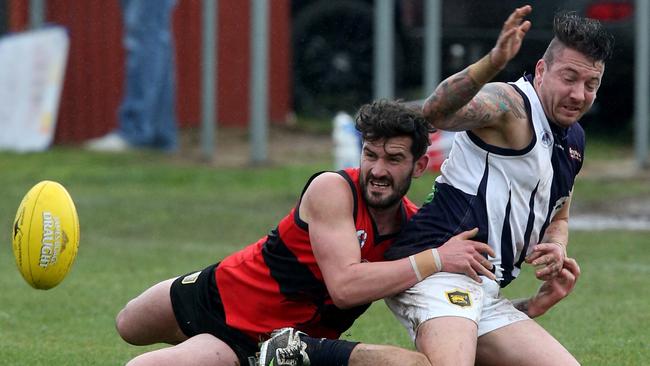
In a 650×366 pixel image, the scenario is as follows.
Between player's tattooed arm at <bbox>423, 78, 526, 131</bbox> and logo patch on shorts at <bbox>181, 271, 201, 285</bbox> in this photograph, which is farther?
logo patch on shorts at <bbox>181, 271, 201, 285</bbox>

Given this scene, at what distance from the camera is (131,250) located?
10297 mm

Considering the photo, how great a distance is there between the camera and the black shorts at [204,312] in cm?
558

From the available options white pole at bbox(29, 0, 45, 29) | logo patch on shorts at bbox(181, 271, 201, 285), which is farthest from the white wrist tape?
white pole at bbox(29, 0, 45, 29)

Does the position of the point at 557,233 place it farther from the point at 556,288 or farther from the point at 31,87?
the point at 31,87

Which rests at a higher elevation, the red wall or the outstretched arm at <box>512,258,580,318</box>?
the outstretched arm at <box>512,258,580,318</box>

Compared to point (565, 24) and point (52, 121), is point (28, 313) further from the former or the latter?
point (52, 121)

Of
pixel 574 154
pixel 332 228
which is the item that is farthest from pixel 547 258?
pixel 332 228

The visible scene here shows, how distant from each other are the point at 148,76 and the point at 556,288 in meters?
9.29

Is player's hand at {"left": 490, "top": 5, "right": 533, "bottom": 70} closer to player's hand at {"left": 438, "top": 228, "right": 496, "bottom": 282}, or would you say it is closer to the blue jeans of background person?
player's hand at {"left": 438, "top": 228, "right": 496, "bottom": 282}

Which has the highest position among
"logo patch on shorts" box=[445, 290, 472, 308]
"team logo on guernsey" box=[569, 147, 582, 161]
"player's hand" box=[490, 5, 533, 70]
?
"player's hand" box=[490, 5, 533, 70]

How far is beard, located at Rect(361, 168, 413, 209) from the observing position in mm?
5350

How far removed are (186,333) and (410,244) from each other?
109cm

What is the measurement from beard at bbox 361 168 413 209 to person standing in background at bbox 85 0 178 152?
916 centimetres

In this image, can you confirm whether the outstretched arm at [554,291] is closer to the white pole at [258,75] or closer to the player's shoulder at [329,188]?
the player's shoulder at [329,188]
